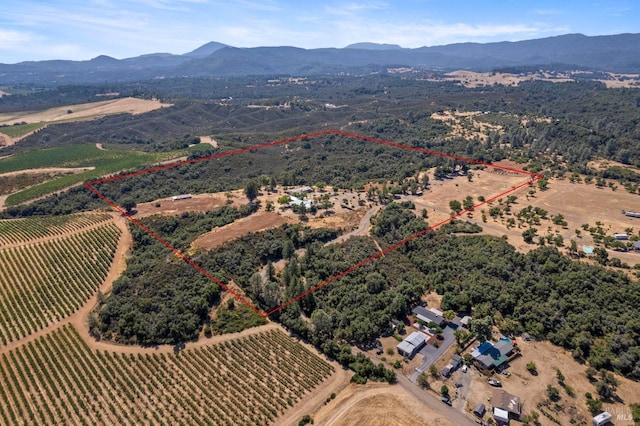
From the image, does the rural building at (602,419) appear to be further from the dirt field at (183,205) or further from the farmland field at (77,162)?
the farmland field at (77,162)

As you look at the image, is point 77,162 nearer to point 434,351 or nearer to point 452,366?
point 434,351

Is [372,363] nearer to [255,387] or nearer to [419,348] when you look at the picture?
[419,348]

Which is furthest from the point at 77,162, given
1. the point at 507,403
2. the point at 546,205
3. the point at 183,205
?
the point at 507,403

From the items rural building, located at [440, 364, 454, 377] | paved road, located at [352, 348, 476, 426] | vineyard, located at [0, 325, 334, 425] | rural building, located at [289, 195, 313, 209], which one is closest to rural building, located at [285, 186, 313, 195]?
rural building, located at [289, 195, 313, 209]

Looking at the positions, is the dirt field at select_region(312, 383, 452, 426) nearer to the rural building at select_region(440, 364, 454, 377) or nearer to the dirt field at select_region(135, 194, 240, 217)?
the rural building at select_region(440, 364, 454, 377)

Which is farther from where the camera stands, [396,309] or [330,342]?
[396,309]

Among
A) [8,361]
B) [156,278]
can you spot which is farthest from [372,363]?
[8,361]
